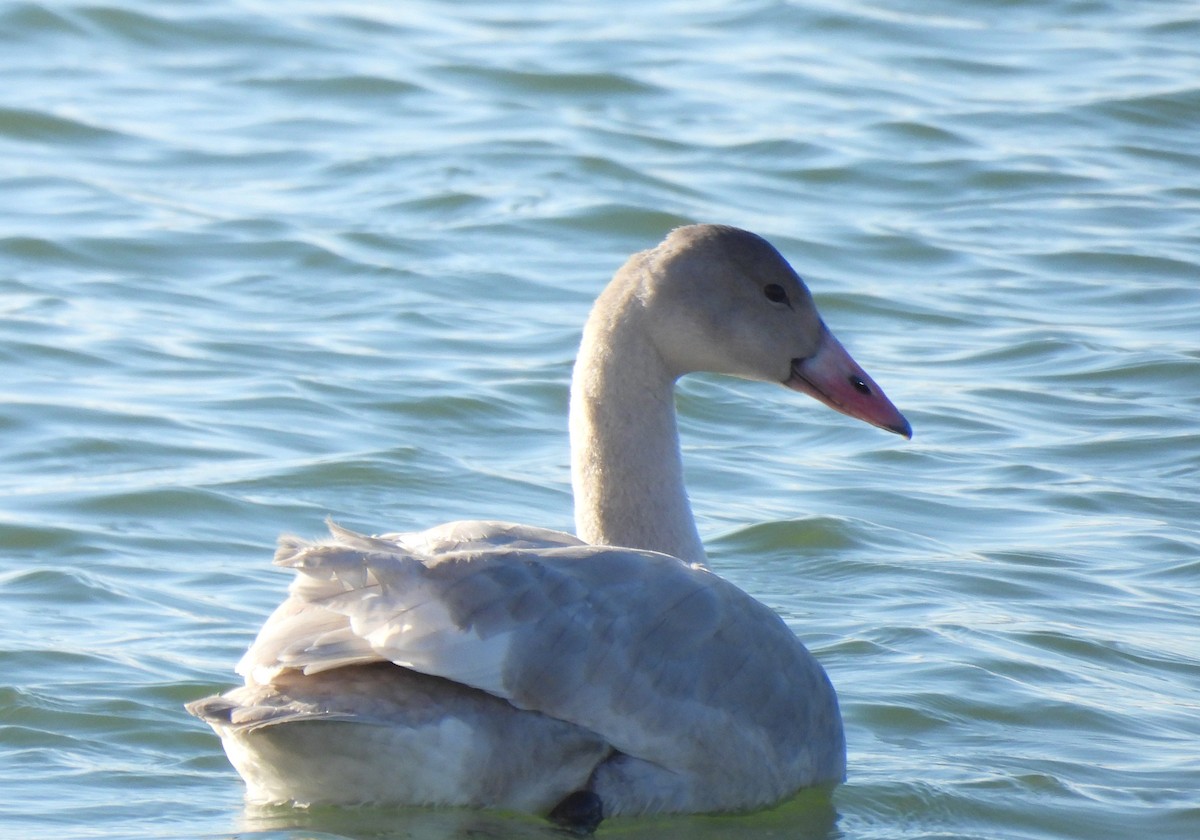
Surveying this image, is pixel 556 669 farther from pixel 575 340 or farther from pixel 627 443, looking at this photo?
pixel 575 340

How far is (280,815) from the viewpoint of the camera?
5.26 metres

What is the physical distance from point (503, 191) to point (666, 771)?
723cm

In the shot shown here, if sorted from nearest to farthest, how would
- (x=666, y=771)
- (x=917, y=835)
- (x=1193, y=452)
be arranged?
(x=666, y=771), (x=917, y=835), (x=1193, y=452)

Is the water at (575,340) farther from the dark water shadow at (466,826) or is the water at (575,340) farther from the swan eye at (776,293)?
the swan eye at (776,293)

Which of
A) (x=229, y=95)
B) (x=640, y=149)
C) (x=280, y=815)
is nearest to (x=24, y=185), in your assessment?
(x=229, y=95)

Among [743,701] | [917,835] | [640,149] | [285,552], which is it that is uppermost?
[640,149]

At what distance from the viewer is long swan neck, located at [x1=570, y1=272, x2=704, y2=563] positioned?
6012 mm

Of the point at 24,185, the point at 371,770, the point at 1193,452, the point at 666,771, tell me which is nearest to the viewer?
the point at 371,770

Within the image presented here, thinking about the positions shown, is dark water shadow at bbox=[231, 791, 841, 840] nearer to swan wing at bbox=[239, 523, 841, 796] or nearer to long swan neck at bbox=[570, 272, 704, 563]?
swan wing at bbox=[239, 523, 841, 796]

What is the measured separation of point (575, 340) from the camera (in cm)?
994

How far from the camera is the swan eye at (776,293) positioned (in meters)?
6.16

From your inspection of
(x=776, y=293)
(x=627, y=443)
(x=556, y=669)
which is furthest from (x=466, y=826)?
(x=776, y=293)

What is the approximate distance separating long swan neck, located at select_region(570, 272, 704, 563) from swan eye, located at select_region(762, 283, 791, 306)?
358 millimetres

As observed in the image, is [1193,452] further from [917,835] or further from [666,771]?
[666,771]
